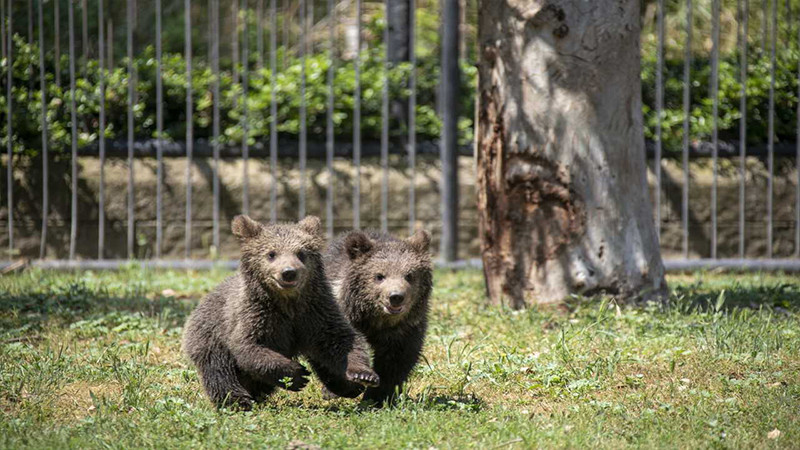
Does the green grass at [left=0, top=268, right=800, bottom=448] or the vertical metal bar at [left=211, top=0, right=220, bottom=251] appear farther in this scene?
the vertical metal bar at [left=211, top=0, right=220, bottom=251]

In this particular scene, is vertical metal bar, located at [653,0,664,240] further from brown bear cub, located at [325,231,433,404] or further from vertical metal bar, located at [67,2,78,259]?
vertical metal bar, located at [67,2,78,259]

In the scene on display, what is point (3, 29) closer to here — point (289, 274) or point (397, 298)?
point (289, 274)

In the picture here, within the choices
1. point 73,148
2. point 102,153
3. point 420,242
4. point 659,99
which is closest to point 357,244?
point 420,242

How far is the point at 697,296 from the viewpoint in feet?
25.5

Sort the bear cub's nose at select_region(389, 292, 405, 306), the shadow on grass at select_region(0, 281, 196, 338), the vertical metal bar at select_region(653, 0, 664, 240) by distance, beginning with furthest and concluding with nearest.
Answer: the vertical metal bar at select_region(653, 0, 664, 240) → the shadow on grass at select_region(0, 281, 196, 338) → the bear cub's nose at select_region(389, 292, 405, 306)

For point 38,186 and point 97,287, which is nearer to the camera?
point 97,287

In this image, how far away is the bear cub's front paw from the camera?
183 inches

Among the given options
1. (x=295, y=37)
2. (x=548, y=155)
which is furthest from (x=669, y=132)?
(x=295, y=37)

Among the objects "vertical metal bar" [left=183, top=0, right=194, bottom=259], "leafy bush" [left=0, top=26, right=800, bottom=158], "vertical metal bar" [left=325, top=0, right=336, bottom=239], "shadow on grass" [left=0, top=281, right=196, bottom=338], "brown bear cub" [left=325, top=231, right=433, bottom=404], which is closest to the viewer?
"brown bear cub" [left=325, top=231, right=433, bottom=404]

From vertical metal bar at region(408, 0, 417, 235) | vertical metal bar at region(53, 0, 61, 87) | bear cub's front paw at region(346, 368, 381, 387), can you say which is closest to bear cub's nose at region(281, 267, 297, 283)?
bear cub's front paw at region(346, 368, 381, 387)

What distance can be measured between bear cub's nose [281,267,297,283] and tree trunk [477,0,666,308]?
285cm

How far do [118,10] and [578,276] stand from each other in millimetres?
9479

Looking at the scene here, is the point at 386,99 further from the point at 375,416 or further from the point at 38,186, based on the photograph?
the point at 375,416

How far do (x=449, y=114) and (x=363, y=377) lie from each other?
18.9 feet
